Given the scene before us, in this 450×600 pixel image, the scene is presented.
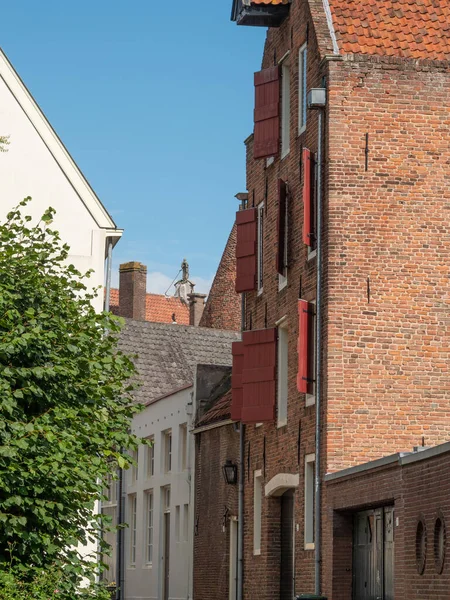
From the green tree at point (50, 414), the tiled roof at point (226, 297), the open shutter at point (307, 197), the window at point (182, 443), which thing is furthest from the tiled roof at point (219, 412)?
the tiled roof at point (226, 297)

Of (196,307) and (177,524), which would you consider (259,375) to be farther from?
(196,307)

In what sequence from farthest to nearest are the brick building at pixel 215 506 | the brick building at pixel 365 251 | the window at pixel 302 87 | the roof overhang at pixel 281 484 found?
the brick building at pixel 215 506
the window at pixel 302 87
the roof overhang at pixel 281 484
the brick building at pixel 365 251

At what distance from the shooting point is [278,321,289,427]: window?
87.2 feet

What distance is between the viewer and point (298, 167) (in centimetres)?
2594

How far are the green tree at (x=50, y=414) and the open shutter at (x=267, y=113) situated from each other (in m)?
10.0

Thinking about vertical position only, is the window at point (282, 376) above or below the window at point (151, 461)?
above

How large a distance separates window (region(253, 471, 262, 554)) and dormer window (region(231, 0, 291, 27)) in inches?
364

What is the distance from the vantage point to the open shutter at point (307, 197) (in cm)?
2428

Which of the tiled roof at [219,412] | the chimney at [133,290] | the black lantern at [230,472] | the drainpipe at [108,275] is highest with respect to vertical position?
the chimney at [133,290]

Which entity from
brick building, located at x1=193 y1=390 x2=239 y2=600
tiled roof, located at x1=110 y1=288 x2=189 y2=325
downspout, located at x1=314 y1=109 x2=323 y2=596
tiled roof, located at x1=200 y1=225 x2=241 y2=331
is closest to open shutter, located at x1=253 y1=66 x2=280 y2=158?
downspout, located at x1=314 y1=109 x2=323 y2=596

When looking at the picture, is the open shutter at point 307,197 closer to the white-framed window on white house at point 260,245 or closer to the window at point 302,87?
the window at point 302,87

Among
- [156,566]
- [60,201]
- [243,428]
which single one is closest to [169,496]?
[156,566]

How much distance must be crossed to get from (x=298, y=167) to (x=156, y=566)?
48.5 ft

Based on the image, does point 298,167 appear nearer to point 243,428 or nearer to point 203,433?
point 243,428
